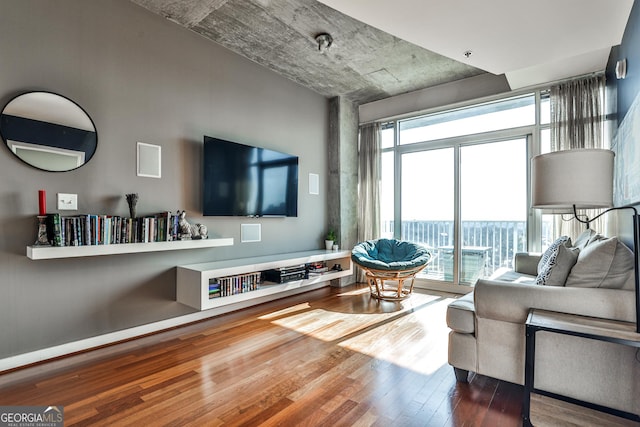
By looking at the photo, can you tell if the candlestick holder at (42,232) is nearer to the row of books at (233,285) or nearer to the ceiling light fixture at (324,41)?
the row of books at (233,285)

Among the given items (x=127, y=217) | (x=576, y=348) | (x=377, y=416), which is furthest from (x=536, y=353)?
(x=127, y=217)

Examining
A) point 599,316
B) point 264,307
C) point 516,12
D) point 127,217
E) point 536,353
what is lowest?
point 264,307

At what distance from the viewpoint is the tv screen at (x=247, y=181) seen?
3.46 metres

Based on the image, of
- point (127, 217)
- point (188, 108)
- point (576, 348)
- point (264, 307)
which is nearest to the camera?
point (576, 348)

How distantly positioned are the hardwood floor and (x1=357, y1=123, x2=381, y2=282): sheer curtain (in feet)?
7.56

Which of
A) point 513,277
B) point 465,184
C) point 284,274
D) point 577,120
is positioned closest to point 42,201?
point 284,274

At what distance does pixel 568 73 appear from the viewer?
3641 mm

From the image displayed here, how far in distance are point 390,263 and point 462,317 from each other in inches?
86.5

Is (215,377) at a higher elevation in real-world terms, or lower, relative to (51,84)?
lower

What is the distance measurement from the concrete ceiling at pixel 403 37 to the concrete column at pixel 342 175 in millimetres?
338

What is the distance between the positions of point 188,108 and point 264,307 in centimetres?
237

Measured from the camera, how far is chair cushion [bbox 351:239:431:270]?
405cm

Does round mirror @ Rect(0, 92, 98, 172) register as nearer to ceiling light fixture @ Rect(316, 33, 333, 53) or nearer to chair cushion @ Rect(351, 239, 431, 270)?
ceiling light fixture @ Rect(316, 33, 333, 53)

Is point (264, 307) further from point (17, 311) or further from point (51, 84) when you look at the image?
point (51, 84)
